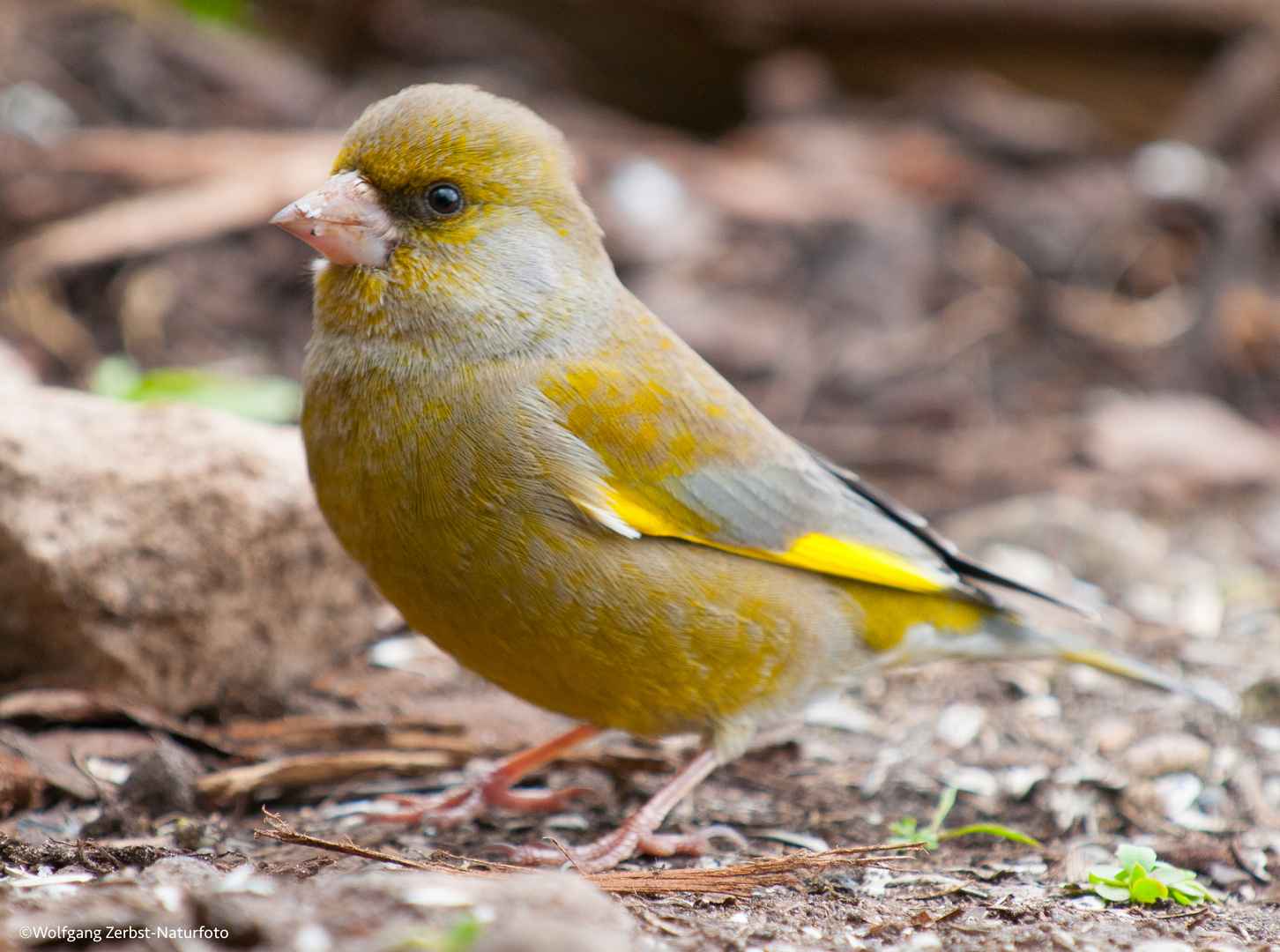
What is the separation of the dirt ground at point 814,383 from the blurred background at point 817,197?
0.03 meters

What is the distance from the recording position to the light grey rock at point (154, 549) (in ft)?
11.8

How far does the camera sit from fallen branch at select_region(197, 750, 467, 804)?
3.48m

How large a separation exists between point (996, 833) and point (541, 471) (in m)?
1.71

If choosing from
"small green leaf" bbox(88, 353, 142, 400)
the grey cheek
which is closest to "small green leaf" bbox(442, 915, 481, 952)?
the grey cheek

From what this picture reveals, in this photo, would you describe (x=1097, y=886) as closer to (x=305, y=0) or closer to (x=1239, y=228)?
(x=1239, y=228)

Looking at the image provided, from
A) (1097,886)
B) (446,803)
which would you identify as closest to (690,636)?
(446,803)

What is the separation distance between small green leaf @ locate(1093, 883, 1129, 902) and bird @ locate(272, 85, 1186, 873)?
961 millimetres

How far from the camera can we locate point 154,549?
3.71 m

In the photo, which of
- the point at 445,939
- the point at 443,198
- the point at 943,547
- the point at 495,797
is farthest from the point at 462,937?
the point at 943,547

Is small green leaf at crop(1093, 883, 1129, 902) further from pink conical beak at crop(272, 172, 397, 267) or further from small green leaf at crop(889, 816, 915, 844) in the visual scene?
pink conical beak at crop(272, 172, 397, 267)

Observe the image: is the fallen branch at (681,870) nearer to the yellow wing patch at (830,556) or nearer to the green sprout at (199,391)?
the yellow wing patch at (830,556)

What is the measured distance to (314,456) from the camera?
333 cm
